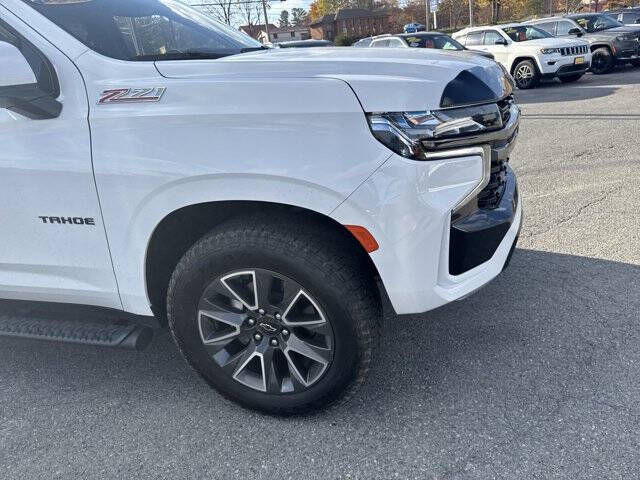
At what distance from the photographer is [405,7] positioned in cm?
7356

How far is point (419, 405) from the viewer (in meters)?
2.60

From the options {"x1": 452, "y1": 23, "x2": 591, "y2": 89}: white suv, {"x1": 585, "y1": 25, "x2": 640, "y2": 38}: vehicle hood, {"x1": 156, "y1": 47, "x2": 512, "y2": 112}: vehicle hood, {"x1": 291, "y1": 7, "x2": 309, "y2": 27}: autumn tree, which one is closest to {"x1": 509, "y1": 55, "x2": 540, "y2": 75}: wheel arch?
{"x1": 452, "y1": 23, "x2": 591, "y2": 89}: white suv

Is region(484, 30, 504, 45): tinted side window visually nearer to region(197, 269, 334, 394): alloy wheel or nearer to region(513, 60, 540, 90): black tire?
region(513, 60, 540, 90): black tire

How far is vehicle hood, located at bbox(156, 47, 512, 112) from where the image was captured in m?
2.09

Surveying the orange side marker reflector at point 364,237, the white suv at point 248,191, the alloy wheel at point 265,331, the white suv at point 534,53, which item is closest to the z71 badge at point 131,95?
the white suv at point 248,191

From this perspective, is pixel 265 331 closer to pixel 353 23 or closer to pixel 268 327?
pixel 268 327

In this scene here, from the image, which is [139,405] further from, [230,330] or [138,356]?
[230,330]

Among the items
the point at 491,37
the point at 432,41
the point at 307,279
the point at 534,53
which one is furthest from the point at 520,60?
the point at 307,279

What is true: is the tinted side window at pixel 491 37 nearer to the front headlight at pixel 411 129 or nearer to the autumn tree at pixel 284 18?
the front headlight at pixel 411 129

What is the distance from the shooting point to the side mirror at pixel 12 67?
214 cm

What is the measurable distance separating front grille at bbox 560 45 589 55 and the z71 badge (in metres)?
13.2

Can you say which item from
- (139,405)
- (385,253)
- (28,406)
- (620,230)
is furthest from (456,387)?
(620,230)

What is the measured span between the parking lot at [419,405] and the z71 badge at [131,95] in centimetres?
151

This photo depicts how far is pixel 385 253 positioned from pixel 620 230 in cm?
305
